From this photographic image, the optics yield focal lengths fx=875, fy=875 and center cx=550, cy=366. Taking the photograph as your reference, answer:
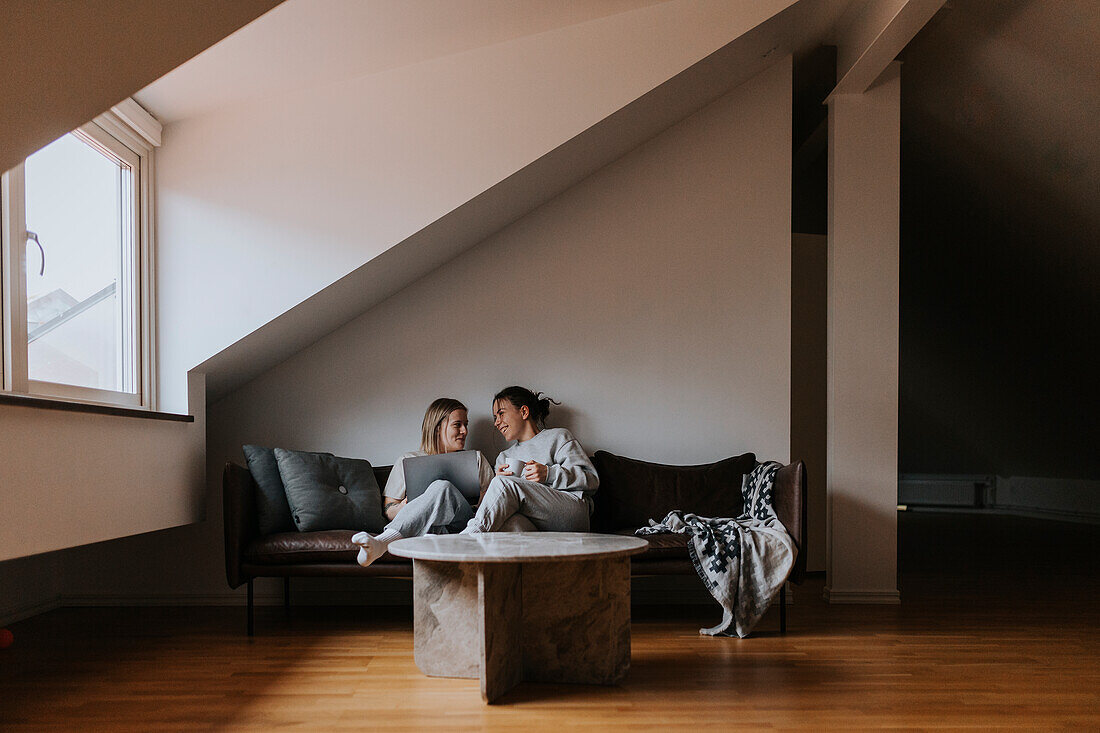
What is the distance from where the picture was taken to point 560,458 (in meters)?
4.31

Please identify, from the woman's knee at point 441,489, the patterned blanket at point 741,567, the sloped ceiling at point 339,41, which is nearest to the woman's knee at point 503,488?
the woman's knee at point 441,489

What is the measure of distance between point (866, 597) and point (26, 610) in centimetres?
415

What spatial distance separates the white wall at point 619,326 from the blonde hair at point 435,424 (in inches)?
10.2

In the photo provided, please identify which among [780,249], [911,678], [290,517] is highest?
[780,249]

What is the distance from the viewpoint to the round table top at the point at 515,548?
8.77ft

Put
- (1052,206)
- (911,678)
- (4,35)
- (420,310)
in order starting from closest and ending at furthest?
(4,35) → (911,678) → (420,310) → (1052,206)

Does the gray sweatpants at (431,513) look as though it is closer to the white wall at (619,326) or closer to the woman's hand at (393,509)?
the woman's hand at (393,509)

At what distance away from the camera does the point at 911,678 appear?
3.06 m

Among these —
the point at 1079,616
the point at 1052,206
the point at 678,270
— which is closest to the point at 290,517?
the point at 678,270

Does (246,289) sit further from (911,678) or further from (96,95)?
(911,678)

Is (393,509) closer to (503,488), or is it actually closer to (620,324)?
(503,488)

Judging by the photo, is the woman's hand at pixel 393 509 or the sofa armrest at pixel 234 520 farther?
the woman's hand at pixel 393 509

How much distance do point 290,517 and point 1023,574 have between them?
4.53m

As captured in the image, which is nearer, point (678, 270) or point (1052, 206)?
point (678, 270)
